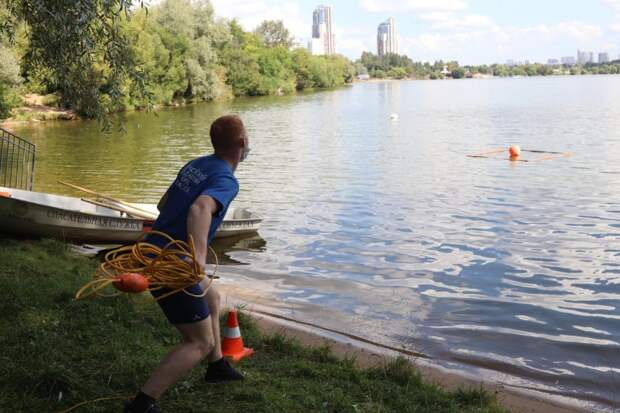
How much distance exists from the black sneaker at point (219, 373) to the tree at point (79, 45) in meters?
5.29

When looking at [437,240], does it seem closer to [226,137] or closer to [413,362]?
[413,362]

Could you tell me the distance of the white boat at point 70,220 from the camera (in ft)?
39.9

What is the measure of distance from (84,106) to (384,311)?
609 cm

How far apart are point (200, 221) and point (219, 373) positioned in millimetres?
1670

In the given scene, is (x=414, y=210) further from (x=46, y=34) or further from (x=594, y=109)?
(x=594, y=109)

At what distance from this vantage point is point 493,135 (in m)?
39.1

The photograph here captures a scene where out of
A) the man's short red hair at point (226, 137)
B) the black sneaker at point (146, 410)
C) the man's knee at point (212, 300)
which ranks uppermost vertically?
the man's short red hair at point (226, 137)

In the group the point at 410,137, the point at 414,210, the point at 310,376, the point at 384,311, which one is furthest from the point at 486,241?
the point at 410,137

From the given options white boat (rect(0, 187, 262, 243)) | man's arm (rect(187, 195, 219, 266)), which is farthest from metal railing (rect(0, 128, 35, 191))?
man's arm (rect(187, 195, 219, 266))

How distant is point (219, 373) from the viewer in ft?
17.4

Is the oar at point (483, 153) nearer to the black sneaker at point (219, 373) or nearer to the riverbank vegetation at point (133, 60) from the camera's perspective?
the riverbank vegetation at point (133, 60)

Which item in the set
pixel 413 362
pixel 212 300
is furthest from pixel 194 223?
pixel 413 362

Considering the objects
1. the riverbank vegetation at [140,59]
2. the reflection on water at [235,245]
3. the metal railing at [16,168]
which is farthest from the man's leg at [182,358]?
the reflection on water at [235,245]

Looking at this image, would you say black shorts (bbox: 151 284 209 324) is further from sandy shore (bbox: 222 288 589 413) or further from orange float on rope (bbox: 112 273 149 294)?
sandy shore (bbox: 222 288 589 413)
